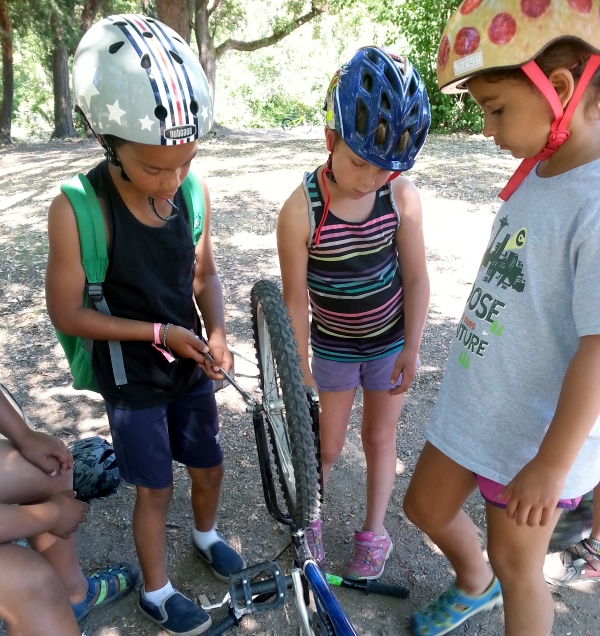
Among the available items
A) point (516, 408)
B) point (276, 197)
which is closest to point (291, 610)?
point (516, 408)

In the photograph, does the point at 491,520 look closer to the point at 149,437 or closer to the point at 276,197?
the point at 149,437

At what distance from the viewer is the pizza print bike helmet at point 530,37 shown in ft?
4.47

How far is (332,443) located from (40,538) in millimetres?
1187

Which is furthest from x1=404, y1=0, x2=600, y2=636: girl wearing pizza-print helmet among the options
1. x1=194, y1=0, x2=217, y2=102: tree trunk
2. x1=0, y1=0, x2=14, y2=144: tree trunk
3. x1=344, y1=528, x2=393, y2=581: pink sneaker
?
x1=0, y1=0, x2=14, y2=144: tree trunk

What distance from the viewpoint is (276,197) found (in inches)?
299

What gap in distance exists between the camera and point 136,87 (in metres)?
1.74

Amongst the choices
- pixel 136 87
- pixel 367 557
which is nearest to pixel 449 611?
pixel 367 557

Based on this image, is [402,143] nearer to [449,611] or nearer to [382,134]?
[382,134]

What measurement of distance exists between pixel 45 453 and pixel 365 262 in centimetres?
135

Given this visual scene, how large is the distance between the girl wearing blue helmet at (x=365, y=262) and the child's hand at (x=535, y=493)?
838 millimetres

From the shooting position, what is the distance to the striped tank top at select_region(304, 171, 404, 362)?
6.89 ft

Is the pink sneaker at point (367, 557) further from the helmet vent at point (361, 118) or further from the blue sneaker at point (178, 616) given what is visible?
the helmet vent at point (361, 118)

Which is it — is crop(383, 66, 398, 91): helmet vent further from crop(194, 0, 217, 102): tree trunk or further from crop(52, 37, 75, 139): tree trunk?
crop(52, 37, 75, 139): tree trunk

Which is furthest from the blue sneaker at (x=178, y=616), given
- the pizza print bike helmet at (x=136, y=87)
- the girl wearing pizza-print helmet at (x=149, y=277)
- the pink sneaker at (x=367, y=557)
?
the pizza print bike helmet at (x=136, y=87)
